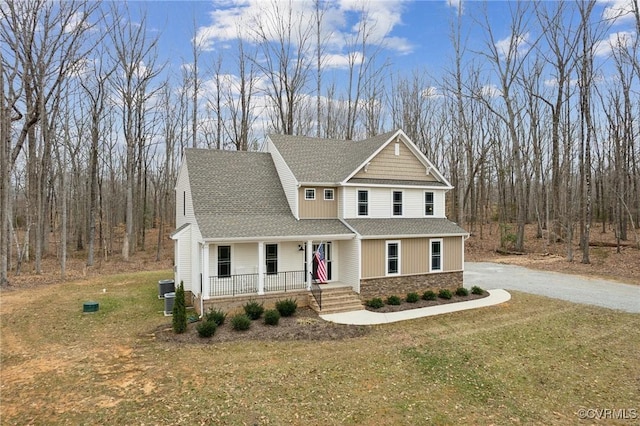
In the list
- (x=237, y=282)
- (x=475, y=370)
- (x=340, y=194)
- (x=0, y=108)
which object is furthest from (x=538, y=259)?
(x=0, y=108)

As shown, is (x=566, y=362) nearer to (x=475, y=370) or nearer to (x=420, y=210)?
(x=475, y=370)

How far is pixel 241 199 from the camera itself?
16516 millimetres

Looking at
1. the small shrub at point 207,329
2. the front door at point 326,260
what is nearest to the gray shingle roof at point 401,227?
the front door at point 326,260

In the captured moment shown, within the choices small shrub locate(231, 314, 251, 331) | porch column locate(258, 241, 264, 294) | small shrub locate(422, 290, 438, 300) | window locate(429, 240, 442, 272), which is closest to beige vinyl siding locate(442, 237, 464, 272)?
window locate(429, 240, 442, 272)

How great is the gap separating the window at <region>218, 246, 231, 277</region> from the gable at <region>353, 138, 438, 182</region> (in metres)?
6.83

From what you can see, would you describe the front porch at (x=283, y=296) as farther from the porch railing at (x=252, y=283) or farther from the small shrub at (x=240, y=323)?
the small shrub at (x=240, y=323)

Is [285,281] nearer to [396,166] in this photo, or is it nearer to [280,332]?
[280,332]

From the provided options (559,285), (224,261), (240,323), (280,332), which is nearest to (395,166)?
(224,261)

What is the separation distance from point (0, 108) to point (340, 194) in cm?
1804

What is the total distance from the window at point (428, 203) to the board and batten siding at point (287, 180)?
684cm

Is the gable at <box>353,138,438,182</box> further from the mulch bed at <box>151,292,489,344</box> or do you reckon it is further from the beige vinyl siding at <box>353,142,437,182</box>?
the mulch bed at <box>151,292,489,344</box>

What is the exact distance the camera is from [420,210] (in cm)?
1839

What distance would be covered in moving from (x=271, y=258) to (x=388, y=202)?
643cm

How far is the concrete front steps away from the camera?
46.8 ft
